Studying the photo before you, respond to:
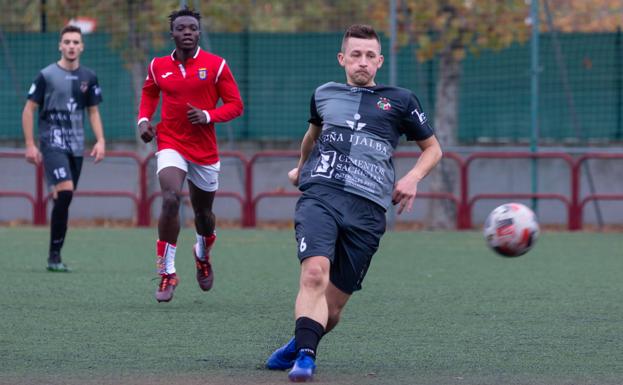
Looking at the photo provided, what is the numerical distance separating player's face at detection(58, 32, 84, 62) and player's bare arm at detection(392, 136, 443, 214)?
5.71 meters

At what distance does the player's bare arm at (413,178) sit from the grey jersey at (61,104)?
5.70 metres

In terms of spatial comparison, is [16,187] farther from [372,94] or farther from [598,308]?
[372,94]

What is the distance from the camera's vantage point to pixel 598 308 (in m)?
8.84

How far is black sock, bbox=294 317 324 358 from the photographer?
5.80 m

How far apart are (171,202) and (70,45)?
10.5 ft

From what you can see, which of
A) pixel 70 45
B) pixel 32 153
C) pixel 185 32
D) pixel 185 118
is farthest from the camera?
pixel 32 153

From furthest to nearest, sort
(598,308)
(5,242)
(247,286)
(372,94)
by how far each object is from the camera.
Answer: (5,242) → (247,286) → (598,308) → (372,94)

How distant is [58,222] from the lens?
11297 mm

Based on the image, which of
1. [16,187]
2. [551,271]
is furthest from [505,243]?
[16,187]

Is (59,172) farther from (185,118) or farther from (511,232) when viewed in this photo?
(511,232)

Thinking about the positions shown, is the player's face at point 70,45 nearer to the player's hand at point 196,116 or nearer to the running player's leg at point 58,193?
the running player's leg at point 58,193

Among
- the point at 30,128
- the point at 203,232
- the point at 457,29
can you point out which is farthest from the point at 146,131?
the point at 457,29

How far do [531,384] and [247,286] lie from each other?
478 centimetres

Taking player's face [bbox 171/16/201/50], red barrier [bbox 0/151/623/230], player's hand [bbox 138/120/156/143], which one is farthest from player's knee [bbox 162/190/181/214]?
red barrier [bbox 0/151/623/230]
